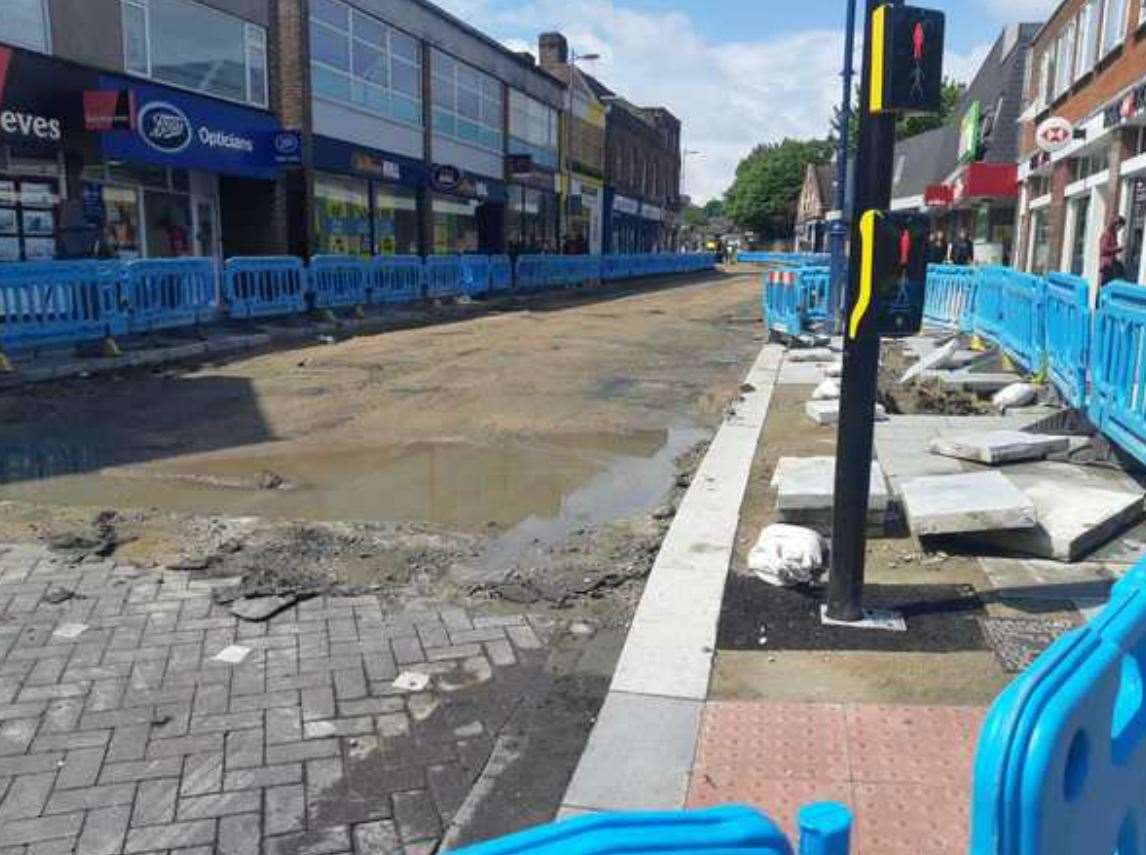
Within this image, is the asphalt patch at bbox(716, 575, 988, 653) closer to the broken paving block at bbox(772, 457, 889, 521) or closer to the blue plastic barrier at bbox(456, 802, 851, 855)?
the broken paving block at bbox(772, 457, 889, 521)

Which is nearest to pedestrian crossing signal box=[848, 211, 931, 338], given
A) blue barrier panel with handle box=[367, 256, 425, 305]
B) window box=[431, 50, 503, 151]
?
blue barrier panel with handle box=[367, 256, 425, 305]

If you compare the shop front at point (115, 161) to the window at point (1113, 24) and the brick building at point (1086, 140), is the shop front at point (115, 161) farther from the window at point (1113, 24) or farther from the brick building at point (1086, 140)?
the window at point (1113, 24)

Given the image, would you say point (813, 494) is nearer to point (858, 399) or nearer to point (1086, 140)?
point (858, 399)

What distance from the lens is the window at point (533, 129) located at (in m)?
41.5

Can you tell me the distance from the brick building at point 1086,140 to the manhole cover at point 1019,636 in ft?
52.3

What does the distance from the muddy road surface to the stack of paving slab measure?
1.61 meters

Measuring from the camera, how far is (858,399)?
4.50 meters

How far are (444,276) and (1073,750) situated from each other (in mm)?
26771

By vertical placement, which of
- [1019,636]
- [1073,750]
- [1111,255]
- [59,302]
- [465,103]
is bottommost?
[1019,636]

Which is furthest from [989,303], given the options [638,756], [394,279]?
[394,279]

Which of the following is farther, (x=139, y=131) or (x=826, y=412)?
(x=139, y=131)

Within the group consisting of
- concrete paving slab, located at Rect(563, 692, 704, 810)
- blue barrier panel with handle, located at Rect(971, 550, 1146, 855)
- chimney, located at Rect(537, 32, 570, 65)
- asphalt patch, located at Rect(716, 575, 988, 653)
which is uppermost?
chimney, located at Rect(537, 32, 570, 65)

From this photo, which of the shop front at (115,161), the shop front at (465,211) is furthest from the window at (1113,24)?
the shop front at (465,211)

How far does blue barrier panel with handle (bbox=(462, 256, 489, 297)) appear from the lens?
29125 millimetres
